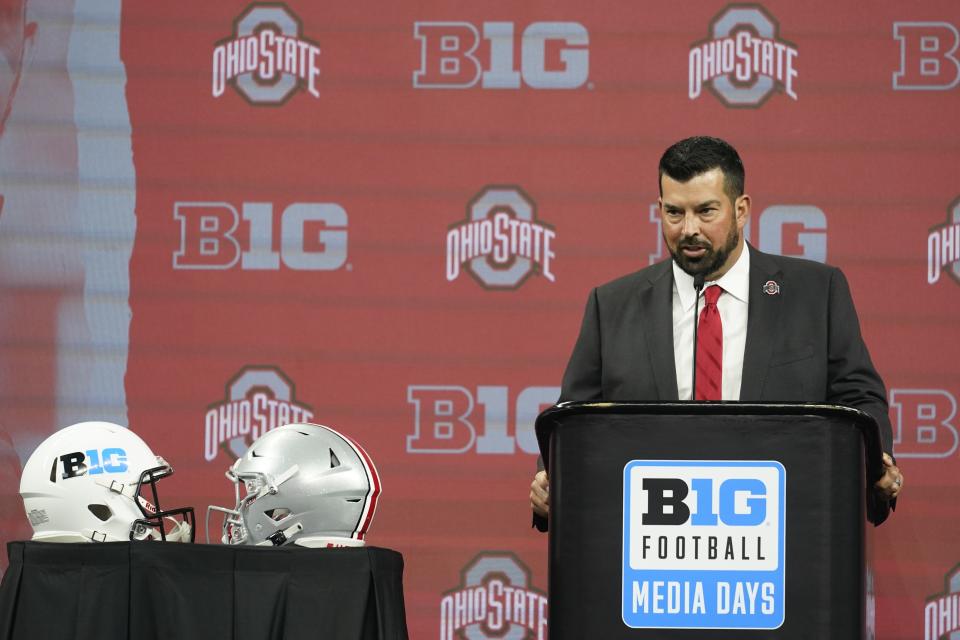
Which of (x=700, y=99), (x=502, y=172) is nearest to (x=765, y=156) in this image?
(x=700, y=99)

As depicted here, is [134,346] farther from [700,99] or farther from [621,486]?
[621,486]

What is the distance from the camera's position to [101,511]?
2705 millimetres

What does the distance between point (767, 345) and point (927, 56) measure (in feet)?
5.48

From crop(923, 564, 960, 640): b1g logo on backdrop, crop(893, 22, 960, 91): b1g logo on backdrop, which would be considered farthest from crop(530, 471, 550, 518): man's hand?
crop(893, 22, 960, 91): b1g logo on backdrop

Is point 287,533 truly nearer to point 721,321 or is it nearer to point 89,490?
point 89,490

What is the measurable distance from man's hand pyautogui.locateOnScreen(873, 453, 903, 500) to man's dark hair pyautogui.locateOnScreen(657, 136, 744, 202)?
60 cm

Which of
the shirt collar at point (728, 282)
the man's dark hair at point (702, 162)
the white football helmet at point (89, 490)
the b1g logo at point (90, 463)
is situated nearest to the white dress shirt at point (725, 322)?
the shirt collar at point (728, 282)

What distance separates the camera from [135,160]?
3.84 meters

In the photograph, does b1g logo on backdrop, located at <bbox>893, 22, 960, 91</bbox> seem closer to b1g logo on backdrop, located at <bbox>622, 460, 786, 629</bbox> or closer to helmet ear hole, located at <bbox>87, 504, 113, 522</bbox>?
b1g logo on backdrop, located at <bbox>622, 460, 786, 629</bbox>

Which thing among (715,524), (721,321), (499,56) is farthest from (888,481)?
(499,56)

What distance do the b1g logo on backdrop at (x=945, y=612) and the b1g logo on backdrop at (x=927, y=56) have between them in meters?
1.38

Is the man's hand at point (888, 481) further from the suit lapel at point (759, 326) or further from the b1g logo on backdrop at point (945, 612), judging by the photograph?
the b1g logo on backdrop at point (945, 612)

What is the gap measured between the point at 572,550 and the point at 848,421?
0.47 m

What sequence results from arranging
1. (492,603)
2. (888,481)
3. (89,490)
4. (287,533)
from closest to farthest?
(888,481)
(287,533)
(89,490)
(492,603)
